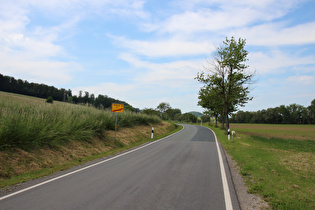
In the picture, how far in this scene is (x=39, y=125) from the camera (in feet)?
27.0

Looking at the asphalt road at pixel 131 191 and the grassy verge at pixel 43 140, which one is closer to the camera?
the asphalt road at pixel 131 191

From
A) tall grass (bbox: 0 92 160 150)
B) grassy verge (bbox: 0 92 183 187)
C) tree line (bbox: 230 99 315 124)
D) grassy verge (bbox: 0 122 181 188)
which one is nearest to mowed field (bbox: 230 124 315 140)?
tall grass (bbox: 0 92 160 150)

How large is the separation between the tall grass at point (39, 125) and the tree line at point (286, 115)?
9661 centimetres

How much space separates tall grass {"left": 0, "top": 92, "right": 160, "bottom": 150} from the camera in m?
6.94

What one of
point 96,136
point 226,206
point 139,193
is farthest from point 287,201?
point 96,136

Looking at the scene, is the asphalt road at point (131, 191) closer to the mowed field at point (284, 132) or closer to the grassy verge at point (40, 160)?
the grassy verge at point (40, 160)

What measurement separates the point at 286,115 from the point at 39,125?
122 metres

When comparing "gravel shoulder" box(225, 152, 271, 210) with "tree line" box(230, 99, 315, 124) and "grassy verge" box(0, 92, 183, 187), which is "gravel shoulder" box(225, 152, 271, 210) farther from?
"tree line" box(230, 99, 315, 124)

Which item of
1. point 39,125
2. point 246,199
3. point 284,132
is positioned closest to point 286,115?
point 284,132

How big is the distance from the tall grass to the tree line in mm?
96612

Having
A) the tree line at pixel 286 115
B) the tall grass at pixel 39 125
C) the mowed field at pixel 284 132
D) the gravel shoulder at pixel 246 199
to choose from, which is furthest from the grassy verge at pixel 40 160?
the tree line at pixel 286 115

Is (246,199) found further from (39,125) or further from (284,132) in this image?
(284,132)

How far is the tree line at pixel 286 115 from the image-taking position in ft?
316

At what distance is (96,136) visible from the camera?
478 inches
